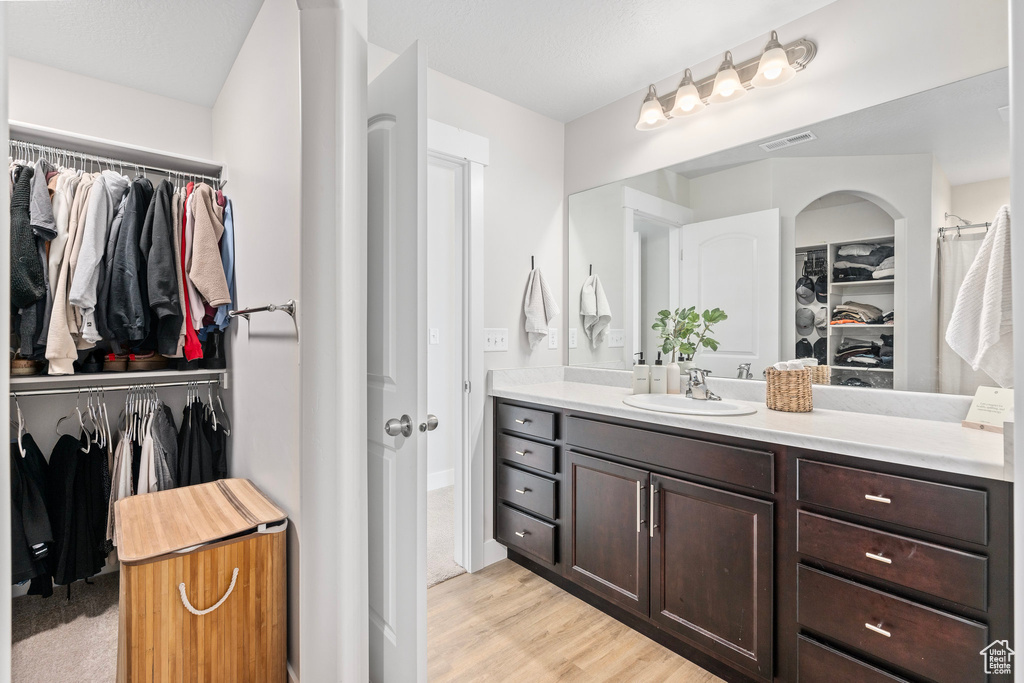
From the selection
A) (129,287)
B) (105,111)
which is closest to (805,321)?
(129,287)

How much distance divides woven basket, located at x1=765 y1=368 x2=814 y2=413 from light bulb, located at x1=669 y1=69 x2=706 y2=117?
1.23 metres

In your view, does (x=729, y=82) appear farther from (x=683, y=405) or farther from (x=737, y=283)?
(x=683, y=405)

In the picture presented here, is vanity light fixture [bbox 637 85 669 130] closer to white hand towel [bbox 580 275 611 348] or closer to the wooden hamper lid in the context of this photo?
white hand towel [bbox 580 275 611 348]

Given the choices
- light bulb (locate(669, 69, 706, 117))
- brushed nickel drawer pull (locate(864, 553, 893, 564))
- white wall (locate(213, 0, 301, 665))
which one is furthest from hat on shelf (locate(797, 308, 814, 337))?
white wall (locate(213, 0, 301, 665))

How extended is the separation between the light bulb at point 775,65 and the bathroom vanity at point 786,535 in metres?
1.31

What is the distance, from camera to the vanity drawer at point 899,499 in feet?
3.76

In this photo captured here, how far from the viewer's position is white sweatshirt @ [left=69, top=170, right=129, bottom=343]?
5.92ft

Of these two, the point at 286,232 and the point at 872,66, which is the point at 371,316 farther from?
the point at 872,66

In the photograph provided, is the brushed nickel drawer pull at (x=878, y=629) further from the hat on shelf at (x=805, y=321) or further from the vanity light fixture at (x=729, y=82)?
the vanity light fixture at (x=729, y=82)

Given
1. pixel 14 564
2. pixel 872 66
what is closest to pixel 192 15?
pixel 14 564

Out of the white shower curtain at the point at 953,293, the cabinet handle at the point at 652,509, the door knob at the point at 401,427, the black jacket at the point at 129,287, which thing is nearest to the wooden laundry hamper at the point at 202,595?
the door knob at the point at 401,427

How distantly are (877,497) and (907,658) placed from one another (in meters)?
0.40

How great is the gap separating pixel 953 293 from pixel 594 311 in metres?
1.52

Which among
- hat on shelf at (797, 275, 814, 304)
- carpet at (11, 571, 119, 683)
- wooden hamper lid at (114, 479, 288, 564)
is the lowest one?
carpet at (11, 571, 119, 683)
